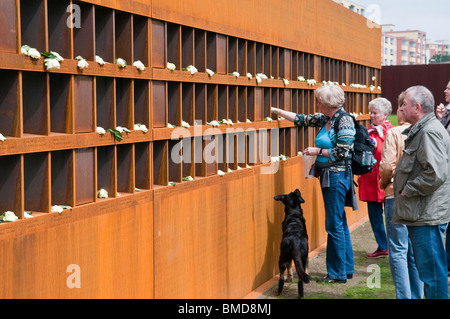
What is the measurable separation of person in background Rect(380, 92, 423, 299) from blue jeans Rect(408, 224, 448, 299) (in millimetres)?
687

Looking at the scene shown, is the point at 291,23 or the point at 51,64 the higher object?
the point at 291,23

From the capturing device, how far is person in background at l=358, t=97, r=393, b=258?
7336 mm

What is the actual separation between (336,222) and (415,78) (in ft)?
111

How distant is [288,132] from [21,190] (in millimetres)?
4441

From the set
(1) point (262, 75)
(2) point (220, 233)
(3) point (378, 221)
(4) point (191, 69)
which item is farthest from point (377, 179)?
(4) point (191, 69)

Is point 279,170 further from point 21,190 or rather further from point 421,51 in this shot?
point 421,51

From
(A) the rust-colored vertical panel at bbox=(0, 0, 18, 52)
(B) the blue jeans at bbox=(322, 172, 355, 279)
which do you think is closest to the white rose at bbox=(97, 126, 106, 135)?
(A) the rust-colored vertical panel at bbox=(0, 0, 18, 52)

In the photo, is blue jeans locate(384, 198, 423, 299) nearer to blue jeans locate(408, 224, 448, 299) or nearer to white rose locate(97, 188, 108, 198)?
blue jeans locate(408, 224, 448, 299)

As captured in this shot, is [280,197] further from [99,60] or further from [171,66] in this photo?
[99,60]

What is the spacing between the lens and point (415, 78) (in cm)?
3838

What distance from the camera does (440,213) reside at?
15.0 feet

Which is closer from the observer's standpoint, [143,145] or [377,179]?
[143,145]

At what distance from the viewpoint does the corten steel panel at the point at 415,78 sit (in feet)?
119

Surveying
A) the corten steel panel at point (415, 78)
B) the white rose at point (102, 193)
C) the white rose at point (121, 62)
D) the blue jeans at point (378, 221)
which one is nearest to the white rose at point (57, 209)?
the white rose at point (102, 193)
